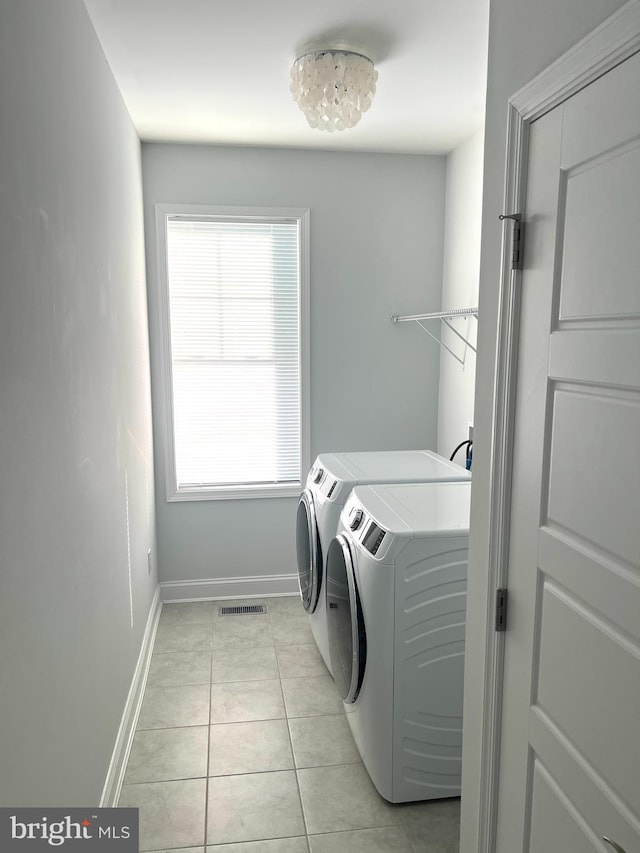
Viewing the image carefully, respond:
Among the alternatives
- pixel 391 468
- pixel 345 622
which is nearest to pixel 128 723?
pixel 345 622

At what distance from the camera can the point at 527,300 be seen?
127 centimetres

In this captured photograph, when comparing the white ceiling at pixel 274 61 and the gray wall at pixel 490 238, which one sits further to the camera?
the white ceiling at pixel 274 61

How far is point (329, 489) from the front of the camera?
8.73 ft

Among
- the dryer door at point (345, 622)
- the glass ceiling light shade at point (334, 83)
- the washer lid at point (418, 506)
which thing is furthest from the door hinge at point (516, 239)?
the glass ceiling light shade at point (334, 83)

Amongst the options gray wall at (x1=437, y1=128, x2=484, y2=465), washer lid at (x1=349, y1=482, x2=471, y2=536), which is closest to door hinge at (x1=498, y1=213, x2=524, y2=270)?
washer lid at (x1=349, y1=482, x2=471, y2=536)

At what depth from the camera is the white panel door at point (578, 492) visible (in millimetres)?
978

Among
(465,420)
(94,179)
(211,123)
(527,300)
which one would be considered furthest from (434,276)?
(527,300)

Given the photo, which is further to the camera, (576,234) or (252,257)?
(252,257)

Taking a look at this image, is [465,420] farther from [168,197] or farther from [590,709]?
[590,709]

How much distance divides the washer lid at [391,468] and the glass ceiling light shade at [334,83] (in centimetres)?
140

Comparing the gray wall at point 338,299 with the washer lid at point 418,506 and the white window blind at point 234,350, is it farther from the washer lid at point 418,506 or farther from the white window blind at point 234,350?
the washer lid at point 418,506

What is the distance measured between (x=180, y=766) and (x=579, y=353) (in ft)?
6.60

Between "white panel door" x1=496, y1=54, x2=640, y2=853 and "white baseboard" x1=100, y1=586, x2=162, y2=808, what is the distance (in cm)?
127

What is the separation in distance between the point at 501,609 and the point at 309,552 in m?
1.57
